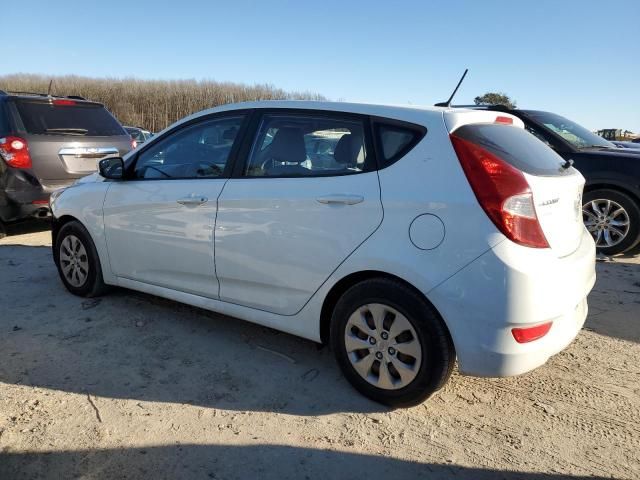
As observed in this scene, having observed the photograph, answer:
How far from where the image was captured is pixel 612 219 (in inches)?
237

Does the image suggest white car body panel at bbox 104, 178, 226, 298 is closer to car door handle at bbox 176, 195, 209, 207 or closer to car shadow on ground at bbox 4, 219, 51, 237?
car door handle at bbox 176, 195, 209, 207

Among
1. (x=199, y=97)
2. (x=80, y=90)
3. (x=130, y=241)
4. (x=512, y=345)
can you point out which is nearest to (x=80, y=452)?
(x=130, y=241)

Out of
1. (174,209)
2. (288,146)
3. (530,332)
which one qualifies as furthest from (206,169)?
(530,332)

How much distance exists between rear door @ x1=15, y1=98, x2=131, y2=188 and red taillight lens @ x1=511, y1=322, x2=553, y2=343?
5869 millimetres

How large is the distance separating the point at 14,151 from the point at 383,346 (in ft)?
18.1

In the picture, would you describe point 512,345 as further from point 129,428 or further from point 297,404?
point 129,428

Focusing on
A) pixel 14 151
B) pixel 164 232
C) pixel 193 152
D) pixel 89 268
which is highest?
pixel 193 152

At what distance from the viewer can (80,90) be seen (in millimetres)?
47531

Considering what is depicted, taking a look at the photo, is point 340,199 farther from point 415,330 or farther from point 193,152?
point 193,152

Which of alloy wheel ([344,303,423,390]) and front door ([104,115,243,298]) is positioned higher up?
front door ([104,115,243,298])

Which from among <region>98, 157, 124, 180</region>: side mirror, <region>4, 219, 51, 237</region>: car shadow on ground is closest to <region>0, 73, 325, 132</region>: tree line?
<region>4, 219, 51, 237</region>: car shadow on ground

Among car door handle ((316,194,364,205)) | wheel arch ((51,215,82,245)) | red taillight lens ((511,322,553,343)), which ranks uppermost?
car door handle ((316,194,364,205))

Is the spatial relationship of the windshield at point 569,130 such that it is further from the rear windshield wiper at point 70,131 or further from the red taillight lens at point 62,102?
the red taillight lens at point 62,102

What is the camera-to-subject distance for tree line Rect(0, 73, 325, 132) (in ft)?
150
